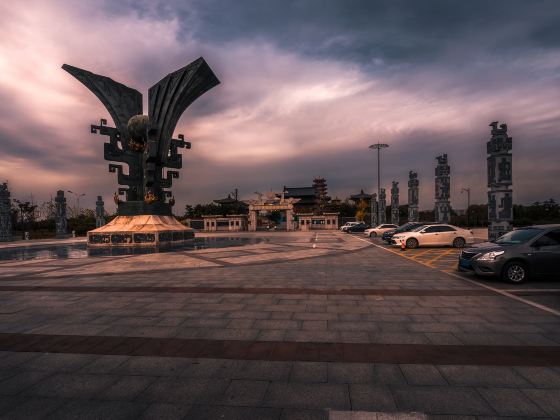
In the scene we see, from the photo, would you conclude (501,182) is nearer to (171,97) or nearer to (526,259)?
(526,259)

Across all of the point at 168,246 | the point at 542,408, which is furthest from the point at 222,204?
the point at 542,408

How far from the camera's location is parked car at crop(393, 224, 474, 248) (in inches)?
674

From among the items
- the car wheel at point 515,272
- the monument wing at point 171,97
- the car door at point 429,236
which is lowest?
the car wheel at point 515,272

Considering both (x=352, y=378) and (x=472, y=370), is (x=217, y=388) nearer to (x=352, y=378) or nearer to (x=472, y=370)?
(x=352, y=378)

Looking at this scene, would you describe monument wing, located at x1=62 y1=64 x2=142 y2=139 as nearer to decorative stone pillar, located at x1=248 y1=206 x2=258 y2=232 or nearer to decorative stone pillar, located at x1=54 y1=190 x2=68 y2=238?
decorative stone pillar, located at x1=54 y1=190 x2=68 y2=238

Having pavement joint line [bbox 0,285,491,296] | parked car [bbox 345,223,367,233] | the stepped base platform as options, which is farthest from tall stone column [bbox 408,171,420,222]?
pavement joint line [bbox 0,285,491,296]

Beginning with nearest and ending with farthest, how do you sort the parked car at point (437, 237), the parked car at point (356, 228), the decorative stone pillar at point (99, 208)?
the parked car at point (437, 237) < the decorative stone pillar at point (99, 208) < the parked car at point (356, 228)

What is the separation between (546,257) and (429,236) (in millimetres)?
9318

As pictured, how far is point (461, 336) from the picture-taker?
4.71 meters

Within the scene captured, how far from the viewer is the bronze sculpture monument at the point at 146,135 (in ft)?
75.6

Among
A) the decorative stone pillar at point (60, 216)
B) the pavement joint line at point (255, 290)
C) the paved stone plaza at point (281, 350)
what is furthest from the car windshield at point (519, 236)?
the decorative stone pillar at point (60, 216)

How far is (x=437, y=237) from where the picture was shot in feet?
56.8

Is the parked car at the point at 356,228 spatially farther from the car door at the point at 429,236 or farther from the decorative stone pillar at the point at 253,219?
the car door at the point at 429,236

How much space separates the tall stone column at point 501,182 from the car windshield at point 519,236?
32.7 ft
